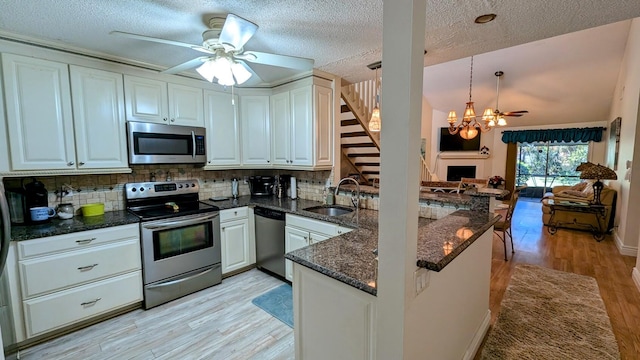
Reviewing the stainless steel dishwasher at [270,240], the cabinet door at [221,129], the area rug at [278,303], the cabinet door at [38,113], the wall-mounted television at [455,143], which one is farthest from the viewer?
the wall-mounted television at [455,143]

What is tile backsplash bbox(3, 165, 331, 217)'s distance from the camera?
2553mm

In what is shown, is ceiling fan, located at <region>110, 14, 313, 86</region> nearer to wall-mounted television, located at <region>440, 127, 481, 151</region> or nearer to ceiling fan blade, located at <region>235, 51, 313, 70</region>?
ceiling fan blade, located at <region>235, 51, 313, 70</region>

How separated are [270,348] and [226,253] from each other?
132 cm

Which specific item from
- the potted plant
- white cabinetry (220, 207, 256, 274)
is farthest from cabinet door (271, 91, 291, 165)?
the potted plant

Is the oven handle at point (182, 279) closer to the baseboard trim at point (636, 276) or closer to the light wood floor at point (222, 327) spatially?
the light wood floor at point (222, 327)

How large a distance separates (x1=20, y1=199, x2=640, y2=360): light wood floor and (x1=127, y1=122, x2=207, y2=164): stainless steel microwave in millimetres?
1447

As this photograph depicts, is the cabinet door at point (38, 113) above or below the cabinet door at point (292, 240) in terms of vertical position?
above

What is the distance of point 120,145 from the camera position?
2615mm

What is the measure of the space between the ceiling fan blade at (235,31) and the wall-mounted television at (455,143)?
29.1 ft

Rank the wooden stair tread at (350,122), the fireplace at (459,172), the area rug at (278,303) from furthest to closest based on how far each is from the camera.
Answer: the fireplace at (459,172)
the wooden stair tread at (350,122)
the area rug at (278,303)

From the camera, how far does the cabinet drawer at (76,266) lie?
6.64 feet

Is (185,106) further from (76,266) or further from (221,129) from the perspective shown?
(76,266)

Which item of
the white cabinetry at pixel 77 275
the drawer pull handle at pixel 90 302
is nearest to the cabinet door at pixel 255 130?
the white cabinetry at pixel 77 275

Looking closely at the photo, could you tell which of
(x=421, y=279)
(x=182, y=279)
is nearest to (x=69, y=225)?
(x=182, y=279)
